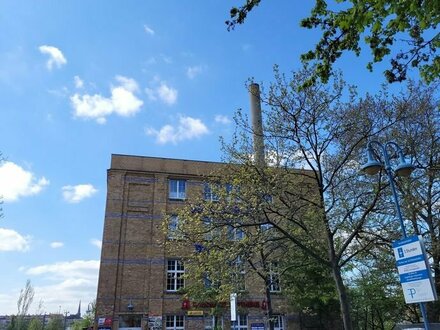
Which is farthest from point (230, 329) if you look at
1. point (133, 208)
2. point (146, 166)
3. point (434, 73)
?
point (434, 73)

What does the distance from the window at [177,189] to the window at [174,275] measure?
5256mm

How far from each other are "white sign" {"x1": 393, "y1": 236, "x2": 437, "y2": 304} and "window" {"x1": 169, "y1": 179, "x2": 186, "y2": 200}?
26403mm

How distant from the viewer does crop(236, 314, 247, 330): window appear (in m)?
30.5

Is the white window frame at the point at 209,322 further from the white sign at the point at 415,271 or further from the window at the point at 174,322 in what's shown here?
the white sign at the point at 415,271

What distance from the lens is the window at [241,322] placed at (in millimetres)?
30477

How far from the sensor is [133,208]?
32.2m

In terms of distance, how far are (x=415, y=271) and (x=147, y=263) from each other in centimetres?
2502

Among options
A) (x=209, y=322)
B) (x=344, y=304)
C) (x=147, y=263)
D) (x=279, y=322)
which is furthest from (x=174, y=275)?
(x=344, y=304)

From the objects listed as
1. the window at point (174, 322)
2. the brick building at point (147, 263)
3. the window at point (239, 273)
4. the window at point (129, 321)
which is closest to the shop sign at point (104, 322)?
the brick building at point (147, 263)

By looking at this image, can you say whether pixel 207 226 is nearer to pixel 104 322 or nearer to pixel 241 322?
pixel 104 322

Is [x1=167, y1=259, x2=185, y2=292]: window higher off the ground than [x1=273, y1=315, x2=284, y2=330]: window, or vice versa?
[x1=167, y1=259, x2=185, y2=292]: window

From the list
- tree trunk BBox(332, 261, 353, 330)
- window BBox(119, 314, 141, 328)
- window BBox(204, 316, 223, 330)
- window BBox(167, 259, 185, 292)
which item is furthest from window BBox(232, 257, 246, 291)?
window BBox(119, 314, 141, 328)

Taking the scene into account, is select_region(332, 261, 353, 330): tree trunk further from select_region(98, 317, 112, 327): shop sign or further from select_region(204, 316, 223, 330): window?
select_region(98, 317, 112, 327): shop sign

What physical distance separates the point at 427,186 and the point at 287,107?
28.0 ft
